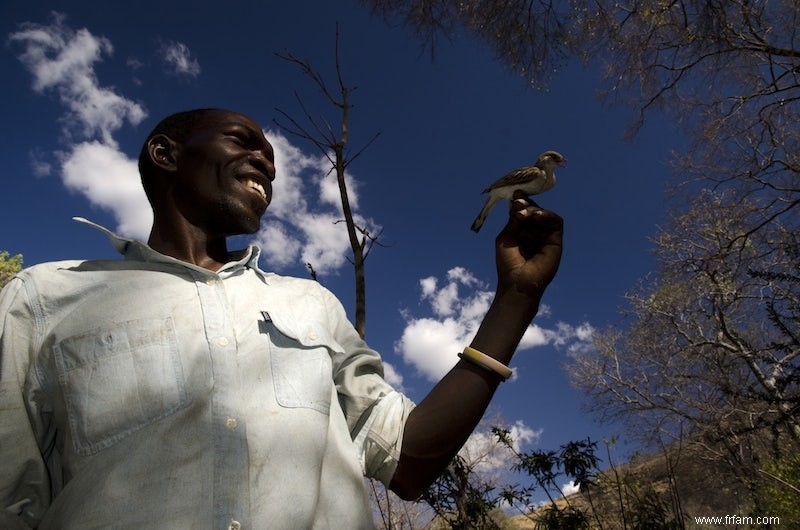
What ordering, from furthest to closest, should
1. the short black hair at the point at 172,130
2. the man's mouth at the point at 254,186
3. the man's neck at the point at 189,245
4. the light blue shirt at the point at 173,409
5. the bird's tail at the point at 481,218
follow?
the bird's tail at the point at 481,218 < the short black hair at the point at 172,130 < the man's mouth at the point at 254,186 < the man's neck at the point at 189,245 < the light blue shirt at the point at 173,409

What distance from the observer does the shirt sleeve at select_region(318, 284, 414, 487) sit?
1460 millimetres

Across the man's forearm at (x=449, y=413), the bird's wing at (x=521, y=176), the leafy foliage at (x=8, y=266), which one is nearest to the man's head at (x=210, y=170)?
the man's forearm at (x=449, y=413)

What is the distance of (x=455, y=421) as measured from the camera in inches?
57.2

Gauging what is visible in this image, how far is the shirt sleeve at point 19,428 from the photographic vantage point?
1.14 m

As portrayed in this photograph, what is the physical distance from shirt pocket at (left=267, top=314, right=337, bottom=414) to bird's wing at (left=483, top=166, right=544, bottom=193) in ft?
4.69

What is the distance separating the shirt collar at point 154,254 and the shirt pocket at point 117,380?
27 centimetres

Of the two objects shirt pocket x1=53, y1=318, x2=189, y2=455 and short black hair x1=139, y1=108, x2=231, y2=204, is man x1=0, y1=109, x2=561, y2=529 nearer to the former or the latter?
shirt pocket x1=53, y1=318, x2=189, y2=455

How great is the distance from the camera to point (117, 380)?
1.24 meters

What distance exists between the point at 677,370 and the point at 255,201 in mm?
17976

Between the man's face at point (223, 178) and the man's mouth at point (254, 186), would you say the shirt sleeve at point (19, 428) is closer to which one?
the man's face at point (223, 178)

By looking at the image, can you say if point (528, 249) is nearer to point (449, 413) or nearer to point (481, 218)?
point (449, 413)

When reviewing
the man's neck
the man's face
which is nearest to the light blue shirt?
the man's neck

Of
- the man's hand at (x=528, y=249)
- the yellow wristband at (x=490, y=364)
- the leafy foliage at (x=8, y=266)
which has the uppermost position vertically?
the leafy foliage at (x=8, y=266)

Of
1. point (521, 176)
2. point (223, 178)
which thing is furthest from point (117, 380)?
point (521, 176)
